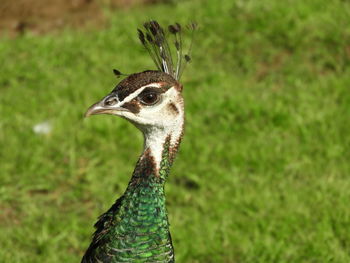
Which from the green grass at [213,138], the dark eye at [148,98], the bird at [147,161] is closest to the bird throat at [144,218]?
the bird at [147,161]

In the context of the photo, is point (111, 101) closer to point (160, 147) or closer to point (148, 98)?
point (148, 98)

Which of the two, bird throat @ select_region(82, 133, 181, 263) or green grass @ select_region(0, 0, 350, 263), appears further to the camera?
green grass @ select_region(0, 0, 350, 263)

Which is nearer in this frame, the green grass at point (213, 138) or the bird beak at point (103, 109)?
the bird beak at point (103, 109)

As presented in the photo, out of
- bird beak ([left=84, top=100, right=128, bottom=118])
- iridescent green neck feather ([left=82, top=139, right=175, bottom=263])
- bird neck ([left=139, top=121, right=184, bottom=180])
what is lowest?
iridescent green neck feather ([left=82, top=139, right=175, bottom=263])

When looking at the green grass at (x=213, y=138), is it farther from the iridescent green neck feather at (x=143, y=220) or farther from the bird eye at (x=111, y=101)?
the bird eye at (x=111, y=101)

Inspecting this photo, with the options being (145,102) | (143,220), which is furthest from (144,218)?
(145,102)

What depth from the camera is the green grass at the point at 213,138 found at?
11.3 feet

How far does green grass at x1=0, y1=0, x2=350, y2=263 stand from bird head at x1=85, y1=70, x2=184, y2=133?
4.31 feet

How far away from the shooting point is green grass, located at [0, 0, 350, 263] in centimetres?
346

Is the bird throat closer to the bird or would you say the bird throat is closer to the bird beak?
the bird

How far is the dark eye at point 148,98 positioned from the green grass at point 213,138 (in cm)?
136

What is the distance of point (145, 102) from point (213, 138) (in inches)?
84.7

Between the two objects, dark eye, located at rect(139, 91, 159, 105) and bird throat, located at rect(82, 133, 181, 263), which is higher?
dark eye, located at rect(139, 91, 159, 105)

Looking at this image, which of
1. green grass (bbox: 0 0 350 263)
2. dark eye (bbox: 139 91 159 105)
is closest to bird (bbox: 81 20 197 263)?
dark eye (bbox: 139 91 159 105)
